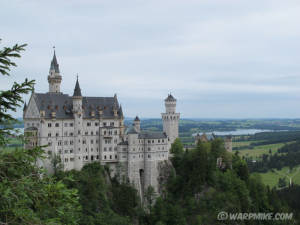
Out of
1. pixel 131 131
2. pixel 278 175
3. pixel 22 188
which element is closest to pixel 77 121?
pixel 131 131

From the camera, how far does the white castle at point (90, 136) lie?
7938 cm

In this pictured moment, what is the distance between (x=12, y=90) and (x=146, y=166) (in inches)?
2782

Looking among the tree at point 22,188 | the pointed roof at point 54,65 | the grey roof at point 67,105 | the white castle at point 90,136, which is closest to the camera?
the tree at point 22,188

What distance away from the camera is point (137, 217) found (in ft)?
272

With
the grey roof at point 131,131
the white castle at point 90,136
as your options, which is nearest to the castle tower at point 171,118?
the white castle at point 90,136

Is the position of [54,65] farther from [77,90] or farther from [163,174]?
[163,174]

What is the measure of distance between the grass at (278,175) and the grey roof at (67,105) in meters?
96.9

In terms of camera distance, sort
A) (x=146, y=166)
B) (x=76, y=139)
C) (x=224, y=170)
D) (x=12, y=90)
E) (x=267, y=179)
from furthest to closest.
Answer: (x=267, y=179)
(x=224, y=170)
(x=146, y=166)
(x=76, y=139)
(x=12, y=90)

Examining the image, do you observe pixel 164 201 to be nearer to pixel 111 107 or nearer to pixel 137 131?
pixel 137 131

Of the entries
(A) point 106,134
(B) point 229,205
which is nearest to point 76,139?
(A) point 106,134

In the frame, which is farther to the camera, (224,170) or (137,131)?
(224,170)

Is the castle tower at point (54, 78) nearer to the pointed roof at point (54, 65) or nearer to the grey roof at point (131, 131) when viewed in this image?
the pointed roof at point (54, 65)

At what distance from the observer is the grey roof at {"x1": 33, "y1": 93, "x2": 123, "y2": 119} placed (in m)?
80.1

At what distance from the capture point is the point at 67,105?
274 ft
